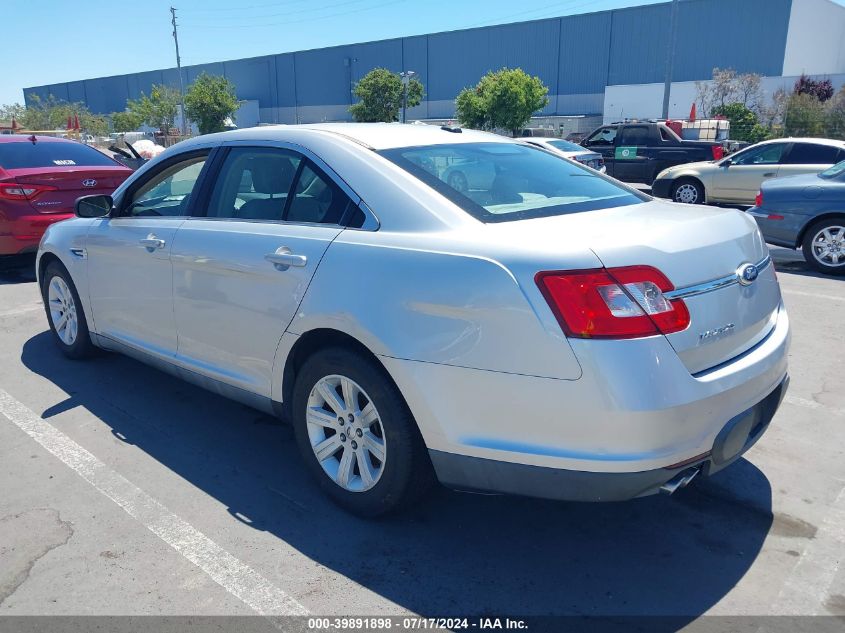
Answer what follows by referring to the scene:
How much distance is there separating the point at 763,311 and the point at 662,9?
55457 millimetres

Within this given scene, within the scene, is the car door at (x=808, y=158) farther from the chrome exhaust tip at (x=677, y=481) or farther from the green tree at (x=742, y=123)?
the green tree at (x=742, y=123)

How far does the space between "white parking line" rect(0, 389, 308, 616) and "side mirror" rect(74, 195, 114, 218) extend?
1.36 m

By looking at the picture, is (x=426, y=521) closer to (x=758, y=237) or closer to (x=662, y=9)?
(x=758, y=237)

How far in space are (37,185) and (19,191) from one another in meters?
0.19

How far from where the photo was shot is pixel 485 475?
2.59 metres

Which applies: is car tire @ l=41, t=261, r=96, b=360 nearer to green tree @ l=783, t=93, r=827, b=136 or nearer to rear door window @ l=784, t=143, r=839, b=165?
rear door window @ l=784, t=143, r=839, b=165

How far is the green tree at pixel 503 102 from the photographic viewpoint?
35500 mm

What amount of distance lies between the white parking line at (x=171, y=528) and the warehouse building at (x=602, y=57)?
166 feet

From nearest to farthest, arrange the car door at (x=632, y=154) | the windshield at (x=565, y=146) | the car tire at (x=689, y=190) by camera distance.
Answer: the car tire at (x=689, y=190) → the windshield at (x=565, y=146) → the car door at (x=632, y=154)

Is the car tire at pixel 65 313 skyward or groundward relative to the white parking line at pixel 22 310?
skyward

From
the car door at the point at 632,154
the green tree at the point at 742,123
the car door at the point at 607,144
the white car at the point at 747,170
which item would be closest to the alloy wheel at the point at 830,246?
the white car at the point at 747,170

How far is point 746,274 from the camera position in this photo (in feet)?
8.93

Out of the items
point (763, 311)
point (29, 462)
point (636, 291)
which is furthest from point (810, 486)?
point (29, 462)

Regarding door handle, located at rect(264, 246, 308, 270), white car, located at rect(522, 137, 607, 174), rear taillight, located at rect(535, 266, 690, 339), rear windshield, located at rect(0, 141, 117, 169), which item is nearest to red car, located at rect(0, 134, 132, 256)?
rear windshield, located at rect(0, 141, 117, 169)
